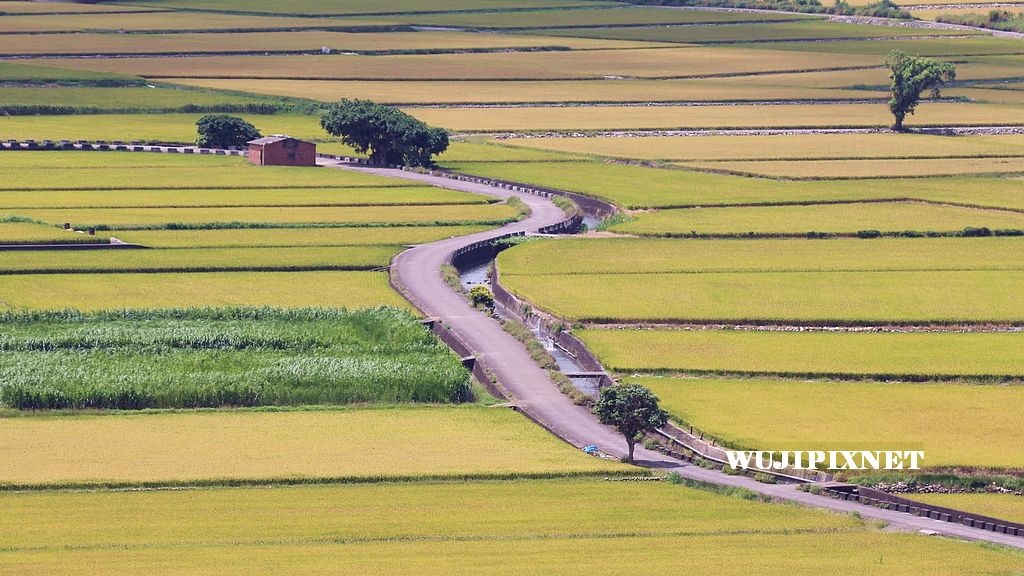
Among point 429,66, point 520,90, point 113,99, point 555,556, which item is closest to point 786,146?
point 520,90

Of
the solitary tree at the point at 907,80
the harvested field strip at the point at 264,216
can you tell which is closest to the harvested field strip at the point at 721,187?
the harvested field strip at the point at 264,216

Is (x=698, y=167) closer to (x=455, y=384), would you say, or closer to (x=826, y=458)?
(x=455, y=384)

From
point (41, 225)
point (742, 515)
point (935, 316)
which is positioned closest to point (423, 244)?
point (41, 225)

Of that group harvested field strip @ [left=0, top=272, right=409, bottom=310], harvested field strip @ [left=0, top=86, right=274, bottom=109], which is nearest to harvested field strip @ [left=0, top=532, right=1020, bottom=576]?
harvested field strip @ [left=0, top=272, right=409, bottom=310]

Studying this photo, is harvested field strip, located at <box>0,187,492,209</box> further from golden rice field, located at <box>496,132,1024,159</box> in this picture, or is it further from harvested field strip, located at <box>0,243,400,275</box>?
golden rice field, located at <box>496,132,1024,159</box>

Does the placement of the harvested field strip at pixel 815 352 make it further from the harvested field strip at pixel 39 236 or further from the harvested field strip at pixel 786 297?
the harvested field strip at pixel 39 236

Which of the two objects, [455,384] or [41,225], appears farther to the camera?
[41,225]
